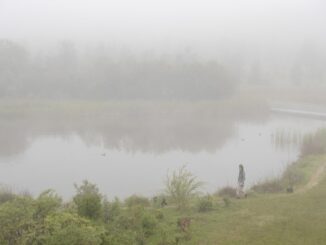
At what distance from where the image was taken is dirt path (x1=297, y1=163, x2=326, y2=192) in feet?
40.8

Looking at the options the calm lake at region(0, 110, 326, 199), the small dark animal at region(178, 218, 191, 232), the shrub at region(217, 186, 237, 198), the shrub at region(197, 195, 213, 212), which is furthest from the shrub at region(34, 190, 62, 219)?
the calm lake at region(0, 110, 326, 199)

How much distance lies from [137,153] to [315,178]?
35.5 feet

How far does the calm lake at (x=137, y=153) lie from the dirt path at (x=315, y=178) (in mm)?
2134

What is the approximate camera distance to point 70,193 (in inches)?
592

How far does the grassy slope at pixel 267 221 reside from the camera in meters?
8.47

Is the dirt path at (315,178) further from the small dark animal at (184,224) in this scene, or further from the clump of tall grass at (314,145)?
the small dark animal at (184,224)

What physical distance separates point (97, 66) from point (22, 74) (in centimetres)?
763

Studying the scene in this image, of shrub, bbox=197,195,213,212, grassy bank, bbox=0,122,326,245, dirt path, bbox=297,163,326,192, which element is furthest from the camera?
dirt path, bbox=297,163,326,192

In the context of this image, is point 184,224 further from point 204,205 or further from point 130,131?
point 130,131

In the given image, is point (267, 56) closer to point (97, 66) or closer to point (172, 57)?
point (172, 57)

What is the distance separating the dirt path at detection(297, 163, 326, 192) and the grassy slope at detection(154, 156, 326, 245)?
0.65m

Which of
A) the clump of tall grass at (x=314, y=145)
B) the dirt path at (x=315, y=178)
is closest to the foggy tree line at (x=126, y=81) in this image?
the clump of tall grass at (x=314, y=145)

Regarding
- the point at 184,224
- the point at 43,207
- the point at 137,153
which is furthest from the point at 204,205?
the point at 137,153

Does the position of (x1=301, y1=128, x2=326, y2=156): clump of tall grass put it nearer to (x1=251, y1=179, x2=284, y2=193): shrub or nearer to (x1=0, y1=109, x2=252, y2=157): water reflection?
(x1=0, y1=109, x2=252, y2=157): water reflection
